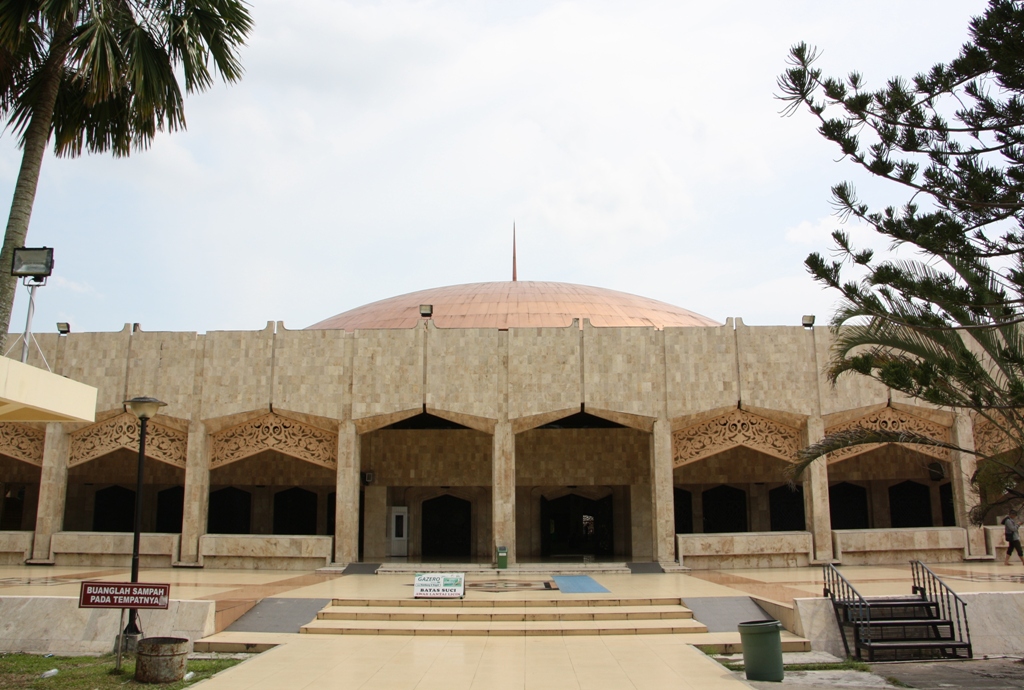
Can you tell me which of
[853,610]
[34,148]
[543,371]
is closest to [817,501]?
[543,371]

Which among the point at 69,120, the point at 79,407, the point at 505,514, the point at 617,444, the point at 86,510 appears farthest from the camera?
the point at 86,510

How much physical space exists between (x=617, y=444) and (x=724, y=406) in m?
3.76

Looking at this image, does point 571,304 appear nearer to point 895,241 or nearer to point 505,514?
point 505,514

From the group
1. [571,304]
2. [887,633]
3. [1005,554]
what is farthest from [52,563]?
[1005,554]

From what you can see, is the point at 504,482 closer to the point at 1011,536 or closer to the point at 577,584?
the point at 577,584

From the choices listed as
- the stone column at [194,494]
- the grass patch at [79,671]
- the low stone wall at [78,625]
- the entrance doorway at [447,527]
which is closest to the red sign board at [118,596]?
the grass patch at [79,671]

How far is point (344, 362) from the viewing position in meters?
19.9

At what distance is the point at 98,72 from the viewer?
35.9ft

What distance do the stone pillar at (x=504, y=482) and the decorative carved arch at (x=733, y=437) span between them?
3.97 meters

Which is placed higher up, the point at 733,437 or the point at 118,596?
the point at 733,437

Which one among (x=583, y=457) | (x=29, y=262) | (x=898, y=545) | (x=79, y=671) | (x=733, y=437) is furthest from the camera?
(x=583, y=457)

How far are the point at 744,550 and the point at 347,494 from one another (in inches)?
366

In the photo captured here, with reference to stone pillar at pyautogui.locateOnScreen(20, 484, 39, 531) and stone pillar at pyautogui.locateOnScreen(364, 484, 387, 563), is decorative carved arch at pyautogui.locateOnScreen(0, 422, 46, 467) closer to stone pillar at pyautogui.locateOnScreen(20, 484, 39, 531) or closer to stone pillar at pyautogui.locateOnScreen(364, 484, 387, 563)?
stone pillar at pyautogui.locateOnScreen(20, 484, 39, 531)

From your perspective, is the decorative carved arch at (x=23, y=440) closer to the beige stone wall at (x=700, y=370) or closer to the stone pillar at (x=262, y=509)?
the stone pillar at (x=262, y=509)
